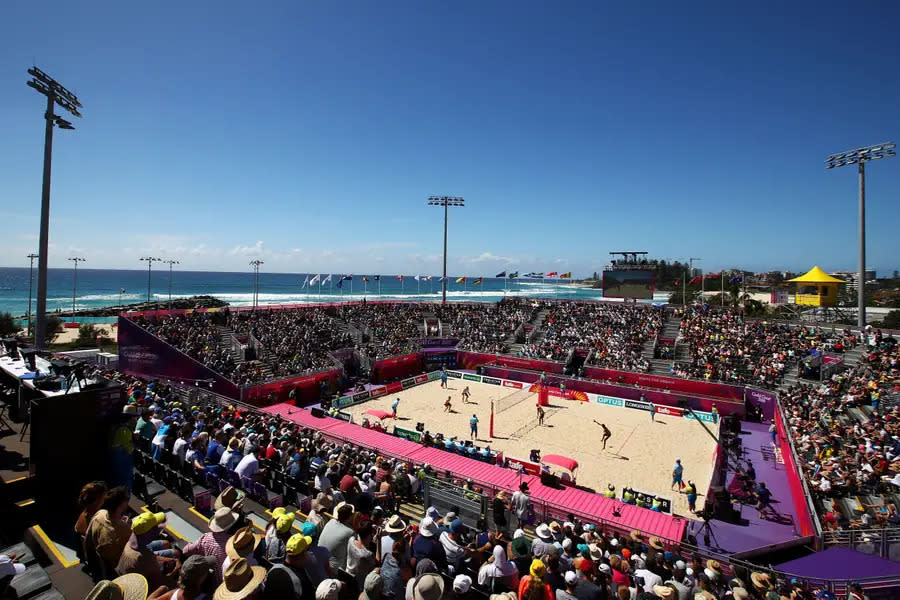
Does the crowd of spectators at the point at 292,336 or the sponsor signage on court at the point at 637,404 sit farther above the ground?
the crowd of spectators at the point at 292,336

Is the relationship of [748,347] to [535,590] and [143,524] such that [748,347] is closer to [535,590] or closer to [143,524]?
[535,590]

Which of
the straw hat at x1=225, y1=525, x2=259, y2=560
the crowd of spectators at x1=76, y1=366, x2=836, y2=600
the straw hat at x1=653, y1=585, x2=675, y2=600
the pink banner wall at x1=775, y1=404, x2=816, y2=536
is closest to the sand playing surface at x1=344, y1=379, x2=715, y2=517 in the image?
the pink banner wall at x1=775, y1=404, x2=816, y2=536

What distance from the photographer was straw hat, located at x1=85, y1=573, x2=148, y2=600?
320 cm

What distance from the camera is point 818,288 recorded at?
122 feet

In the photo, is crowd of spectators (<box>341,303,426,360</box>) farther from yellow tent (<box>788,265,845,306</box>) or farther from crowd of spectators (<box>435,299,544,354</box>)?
yellow tent (<box>788,265,845,306</box>)

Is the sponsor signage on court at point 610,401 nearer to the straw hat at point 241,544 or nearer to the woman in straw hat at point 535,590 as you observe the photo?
the woman in straw hat at point 535,590

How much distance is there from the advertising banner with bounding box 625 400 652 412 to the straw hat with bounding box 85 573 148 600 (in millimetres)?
26596

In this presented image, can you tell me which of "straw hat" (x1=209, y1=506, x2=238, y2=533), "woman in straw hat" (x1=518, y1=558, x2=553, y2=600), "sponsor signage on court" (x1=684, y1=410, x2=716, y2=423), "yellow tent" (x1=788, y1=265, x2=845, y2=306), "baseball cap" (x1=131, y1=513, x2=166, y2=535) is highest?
"yellow tent" (x1=788, y1=265, x2=845, y2=306)

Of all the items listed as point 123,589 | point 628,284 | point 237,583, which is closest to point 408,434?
point 237,583

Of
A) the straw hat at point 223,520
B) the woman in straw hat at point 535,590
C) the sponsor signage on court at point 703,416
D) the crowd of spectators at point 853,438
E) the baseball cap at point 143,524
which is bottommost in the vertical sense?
the sponsor signage on court at point 703,416

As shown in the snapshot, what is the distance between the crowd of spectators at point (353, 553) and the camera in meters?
4.08

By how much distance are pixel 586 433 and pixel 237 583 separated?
21.0 m

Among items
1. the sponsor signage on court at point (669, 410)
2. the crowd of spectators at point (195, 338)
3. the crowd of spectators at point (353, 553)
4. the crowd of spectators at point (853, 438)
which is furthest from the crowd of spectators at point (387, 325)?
the crowd of spectators at point (853, 438)

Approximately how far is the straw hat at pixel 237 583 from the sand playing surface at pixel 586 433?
→ 1498 cm
